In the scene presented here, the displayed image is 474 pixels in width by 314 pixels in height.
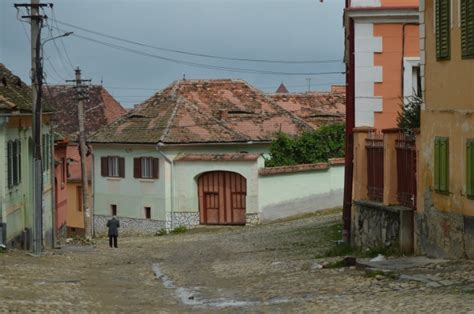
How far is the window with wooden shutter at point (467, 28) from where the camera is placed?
16.2 metres

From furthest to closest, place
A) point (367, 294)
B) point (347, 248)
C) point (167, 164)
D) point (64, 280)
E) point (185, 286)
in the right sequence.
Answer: point (167, 164), point (347, 248), point (64, 280), point (185, 286), point (367, 294)

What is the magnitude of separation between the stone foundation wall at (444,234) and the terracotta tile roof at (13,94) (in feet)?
40.1

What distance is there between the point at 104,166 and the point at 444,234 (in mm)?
35151

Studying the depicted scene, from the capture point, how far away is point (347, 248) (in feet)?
74.2

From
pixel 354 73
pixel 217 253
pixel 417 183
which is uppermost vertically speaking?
pixel 354 73

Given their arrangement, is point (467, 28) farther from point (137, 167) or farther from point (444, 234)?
point (137, 167)

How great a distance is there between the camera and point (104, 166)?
50.7m

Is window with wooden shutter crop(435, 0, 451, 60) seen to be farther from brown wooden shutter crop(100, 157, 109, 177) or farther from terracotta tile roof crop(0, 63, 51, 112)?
brown wooden shutter crop(100, 157, 109, 177)

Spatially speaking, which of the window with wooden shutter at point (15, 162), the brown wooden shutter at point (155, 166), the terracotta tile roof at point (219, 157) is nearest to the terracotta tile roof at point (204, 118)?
the terracotta tile roof at point (219, 157)

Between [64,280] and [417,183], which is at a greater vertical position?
[417,183]

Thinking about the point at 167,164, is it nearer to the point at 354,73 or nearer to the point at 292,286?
the point at 354,73

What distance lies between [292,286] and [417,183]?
377cm

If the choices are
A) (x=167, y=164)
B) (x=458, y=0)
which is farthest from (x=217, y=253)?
(x=167, y=164)

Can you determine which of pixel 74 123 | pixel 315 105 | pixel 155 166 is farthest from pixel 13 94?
pixel 74 123
